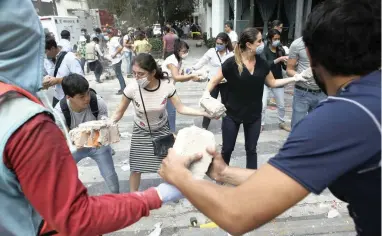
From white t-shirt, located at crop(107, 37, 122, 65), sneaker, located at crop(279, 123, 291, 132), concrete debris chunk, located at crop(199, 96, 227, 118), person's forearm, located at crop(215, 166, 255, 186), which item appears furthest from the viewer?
white t-shirt, located at crop(107, 37, 122, 65)

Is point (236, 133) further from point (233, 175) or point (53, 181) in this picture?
point (53, 181)

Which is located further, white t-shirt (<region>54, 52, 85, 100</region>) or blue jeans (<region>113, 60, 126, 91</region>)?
blue jeans (<region>113, 60, 126, 91</region>)

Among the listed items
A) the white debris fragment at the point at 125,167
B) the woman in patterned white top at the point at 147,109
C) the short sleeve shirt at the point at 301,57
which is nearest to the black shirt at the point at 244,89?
the woman in patterned white top at the point at 147,109

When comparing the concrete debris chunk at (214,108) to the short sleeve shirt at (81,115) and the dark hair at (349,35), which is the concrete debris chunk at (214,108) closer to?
the short sleeve shirt at (81,115)

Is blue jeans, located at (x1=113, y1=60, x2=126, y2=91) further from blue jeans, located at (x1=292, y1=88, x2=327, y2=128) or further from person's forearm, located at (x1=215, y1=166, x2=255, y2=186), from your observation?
person's forearm, located at (x1=215, y1=166, x2=255, y2=186)

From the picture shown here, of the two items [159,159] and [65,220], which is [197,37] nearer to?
[159,159]

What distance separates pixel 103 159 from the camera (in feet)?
10.3

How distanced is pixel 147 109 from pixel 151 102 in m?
0.09

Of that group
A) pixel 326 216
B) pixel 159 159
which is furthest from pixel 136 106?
pixel 326 216

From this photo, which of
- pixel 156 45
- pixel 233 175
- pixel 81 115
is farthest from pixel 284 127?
pixel 156 45

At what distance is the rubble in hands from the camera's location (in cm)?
266

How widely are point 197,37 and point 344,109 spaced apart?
98.3ft

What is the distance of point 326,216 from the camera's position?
10.1ft

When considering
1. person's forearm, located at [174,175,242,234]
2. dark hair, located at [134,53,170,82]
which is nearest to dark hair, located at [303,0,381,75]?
person's forearm, located at [174,175,242,234]
